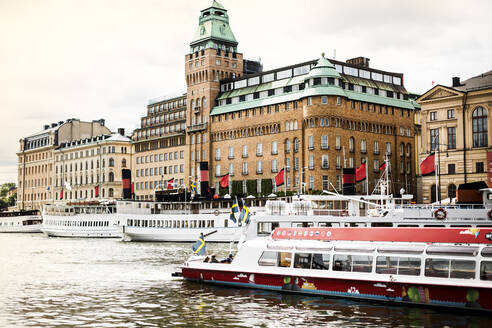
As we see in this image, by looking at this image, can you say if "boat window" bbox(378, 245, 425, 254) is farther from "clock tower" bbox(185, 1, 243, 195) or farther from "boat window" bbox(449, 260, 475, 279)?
"clock tower" bbox(185, 1, 243, 195)

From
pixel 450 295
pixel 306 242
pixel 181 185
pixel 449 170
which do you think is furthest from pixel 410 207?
pixel 181 185

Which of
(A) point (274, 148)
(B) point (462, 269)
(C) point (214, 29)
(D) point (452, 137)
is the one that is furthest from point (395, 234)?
(C) point (214, 29)

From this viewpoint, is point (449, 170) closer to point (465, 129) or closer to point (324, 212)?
point (465, 129)

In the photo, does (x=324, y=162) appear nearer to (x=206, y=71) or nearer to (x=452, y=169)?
(x=452, y=169)

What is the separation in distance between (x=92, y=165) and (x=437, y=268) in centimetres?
16006

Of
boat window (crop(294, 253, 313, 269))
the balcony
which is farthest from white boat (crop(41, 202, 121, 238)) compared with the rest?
boat window (crop(294, 253, 313, 269))

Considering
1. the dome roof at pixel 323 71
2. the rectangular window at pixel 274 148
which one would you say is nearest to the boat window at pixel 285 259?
the dome roof at pixel 323 71

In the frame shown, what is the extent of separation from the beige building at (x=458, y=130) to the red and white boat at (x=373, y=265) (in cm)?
6334

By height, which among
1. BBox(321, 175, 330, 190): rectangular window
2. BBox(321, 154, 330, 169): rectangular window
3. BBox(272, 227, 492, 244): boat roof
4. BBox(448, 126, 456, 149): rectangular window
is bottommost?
BBox(272, 227, 492, 244): boat roof

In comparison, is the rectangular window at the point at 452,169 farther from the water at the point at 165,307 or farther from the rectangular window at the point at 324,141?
the water at the point at 165,307

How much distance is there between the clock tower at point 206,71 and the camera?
135 metres

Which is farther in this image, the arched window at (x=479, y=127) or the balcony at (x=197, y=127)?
the balcony at (x=197, y=127)

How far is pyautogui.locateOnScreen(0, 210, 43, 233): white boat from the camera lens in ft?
480

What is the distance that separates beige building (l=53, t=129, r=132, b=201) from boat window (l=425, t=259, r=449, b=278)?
14412cm
